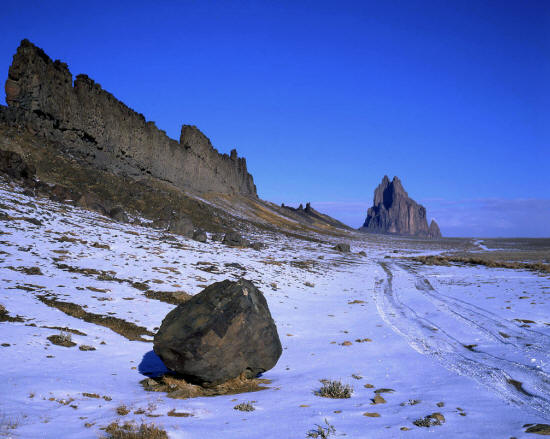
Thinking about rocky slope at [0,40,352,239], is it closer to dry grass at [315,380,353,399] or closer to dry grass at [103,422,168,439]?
dry grass at [103,422,168,439]

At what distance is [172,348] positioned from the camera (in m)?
7.27

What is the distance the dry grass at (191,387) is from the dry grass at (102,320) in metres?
3.06

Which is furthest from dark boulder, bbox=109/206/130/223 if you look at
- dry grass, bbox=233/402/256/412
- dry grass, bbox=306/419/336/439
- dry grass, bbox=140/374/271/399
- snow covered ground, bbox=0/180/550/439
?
dry grass, bbox=306/419/336/439

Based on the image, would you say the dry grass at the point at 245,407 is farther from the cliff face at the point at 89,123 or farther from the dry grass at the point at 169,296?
the cliff face at the point at 89,123

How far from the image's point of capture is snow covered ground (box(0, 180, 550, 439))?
17.9 feet

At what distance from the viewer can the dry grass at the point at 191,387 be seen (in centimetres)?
703

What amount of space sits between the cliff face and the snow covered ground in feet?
78.3

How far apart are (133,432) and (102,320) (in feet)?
22.2

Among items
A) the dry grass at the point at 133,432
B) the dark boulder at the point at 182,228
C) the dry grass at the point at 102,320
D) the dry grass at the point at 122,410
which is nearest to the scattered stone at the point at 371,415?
the dry grass at the point at 133,432

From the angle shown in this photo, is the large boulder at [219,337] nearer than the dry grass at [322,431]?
No

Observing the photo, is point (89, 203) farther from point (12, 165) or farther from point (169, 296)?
point (169, 296)

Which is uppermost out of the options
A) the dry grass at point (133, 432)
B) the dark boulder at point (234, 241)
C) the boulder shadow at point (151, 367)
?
the dark boulder at point (234, 241)

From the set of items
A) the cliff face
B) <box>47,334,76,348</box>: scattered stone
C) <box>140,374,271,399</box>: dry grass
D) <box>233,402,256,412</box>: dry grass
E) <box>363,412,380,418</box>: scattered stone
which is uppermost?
the cliff face

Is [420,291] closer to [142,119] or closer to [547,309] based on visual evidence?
[547,309]
